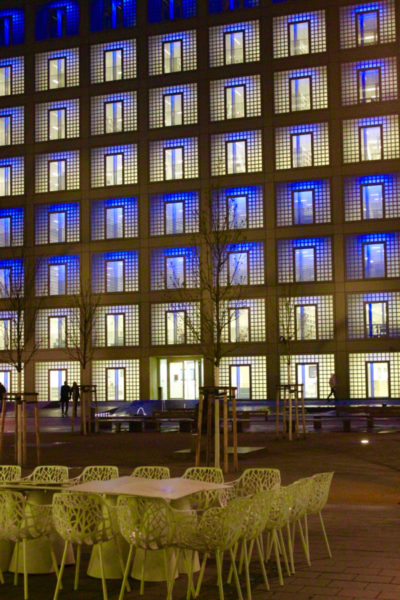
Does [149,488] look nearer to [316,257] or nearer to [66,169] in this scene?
[316,257]

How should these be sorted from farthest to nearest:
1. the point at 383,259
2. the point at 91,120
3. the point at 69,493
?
the point at 91,120
the point at 383,259
the point at 69,493

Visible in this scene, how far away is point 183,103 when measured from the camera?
2084 inches

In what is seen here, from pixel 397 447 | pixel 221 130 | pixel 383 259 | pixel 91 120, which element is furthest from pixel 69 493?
pixel 91 120

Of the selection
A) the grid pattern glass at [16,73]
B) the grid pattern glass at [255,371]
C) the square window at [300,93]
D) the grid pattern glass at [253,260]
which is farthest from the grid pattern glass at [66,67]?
the grid pattern glass at [255,371]

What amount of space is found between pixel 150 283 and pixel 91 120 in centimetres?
1187

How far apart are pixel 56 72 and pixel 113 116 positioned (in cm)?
558

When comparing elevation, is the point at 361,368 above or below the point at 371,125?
below

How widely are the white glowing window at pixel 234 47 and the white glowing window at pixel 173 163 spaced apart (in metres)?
6.45

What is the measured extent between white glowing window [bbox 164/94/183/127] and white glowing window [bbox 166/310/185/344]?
1214cm

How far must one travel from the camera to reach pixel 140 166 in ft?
174

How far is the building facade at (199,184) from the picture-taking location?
160ft

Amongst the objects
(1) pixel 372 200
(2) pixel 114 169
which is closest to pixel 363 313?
(1) pixel 372 200

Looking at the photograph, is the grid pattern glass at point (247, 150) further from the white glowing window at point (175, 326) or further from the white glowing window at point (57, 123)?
the white glowing window at point (57, 123)

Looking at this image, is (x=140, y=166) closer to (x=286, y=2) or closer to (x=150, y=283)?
(x=150, y=283)
